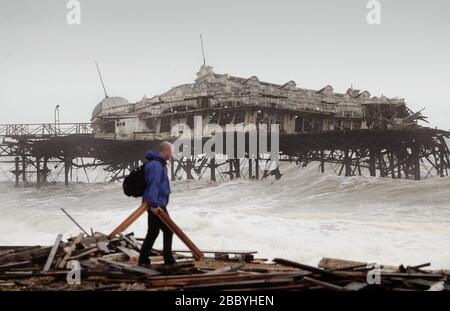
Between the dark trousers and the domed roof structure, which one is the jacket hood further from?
the domed roof structure

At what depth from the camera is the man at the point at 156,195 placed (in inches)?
248

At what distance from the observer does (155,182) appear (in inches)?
249

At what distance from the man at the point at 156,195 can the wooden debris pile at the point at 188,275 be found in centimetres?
35

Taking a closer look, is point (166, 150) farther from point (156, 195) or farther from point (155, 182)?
point (156, 195)

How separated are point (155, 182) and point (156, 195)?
183 mm

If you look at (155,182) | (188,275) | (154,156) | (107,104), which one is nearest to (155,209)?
(155,182)

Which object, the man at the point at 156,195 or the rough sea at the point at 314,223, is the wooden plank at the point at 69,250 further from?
the rough sea at the point at 314,223

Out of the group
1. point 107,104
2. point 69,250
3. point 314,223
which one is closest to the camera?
point 69,250

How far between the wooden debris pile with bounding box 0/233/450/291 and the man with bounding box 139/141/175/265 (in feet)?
1.15

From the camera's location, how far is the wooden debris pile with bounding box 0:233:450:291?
198 inches

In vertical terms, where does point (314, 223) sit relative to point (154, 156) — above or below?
below
